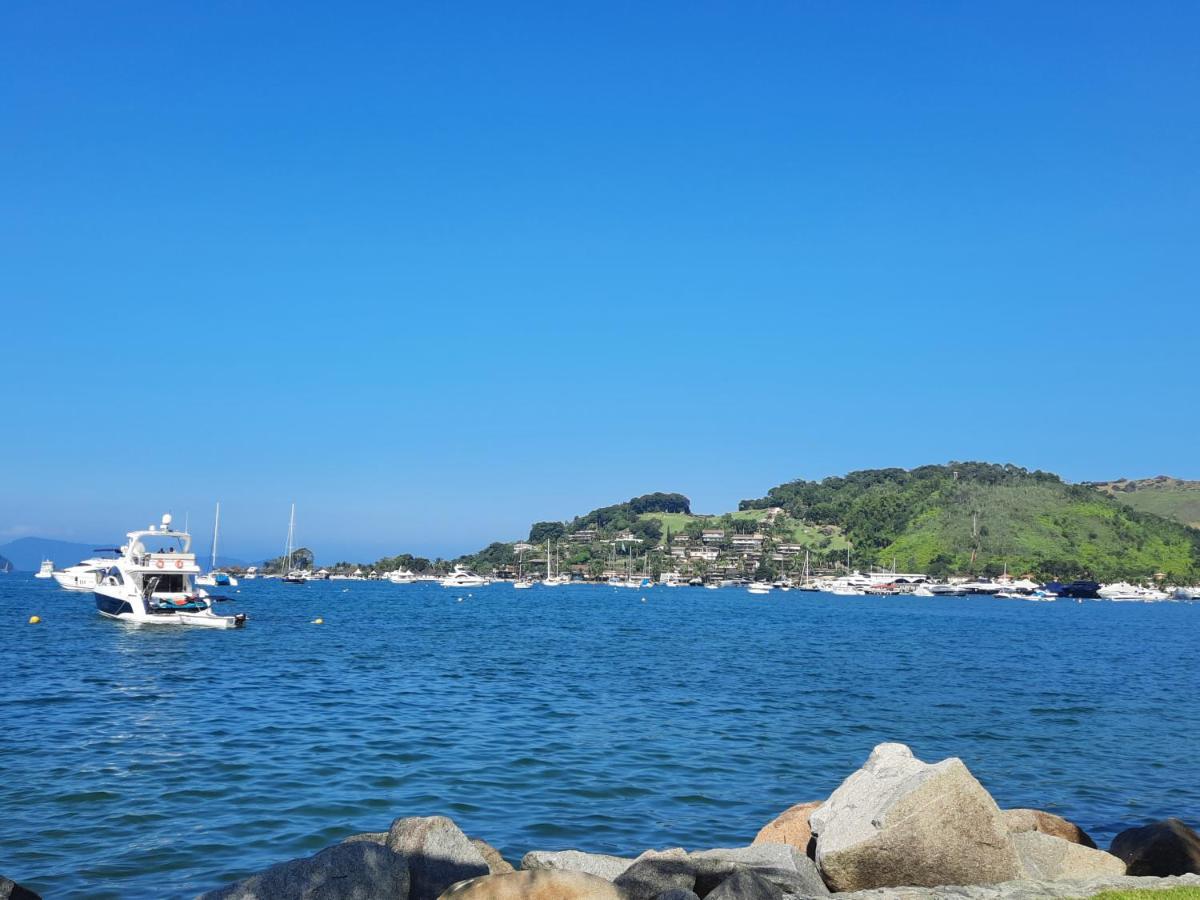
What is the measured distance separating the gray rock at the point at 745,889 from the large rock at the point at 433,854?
2808 millimetres

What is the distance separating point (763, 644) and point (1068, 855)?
50.2m

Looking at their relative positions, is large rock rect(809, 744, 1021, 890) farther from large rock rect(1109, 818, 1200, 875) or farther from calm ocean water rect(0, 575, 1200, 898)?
calm ocean water rect(0, 575, 1200, 898)

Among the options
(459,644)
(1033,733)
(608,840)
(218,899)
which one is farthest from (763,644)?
(218,899)

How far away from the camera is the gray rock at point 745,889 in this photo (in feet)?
33.0

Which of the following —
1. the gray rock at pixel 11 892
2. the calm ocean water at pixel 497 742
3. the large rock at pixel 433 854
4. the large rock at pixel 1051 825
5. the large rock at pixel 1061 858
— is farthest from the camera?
the calm ocean water at pixel 497 742

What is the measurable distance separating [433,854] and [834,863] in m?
5.09

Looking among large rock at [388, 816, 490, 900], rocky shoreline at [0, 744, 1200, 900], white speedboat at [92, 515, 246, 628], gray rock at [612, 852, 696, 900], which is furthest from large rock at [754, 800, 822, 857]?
white speedboat at [92, 515, 246, 628]

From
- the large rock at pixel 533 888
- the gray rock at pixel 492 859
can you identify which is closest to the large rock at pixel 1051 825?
the gray rock at pixel 492 859

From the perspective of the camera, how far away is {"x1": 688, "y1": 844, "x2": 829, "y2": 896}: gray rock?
11219 mm

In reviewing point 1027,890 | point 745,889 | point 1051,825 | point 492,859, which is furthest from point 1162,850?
point 492,859

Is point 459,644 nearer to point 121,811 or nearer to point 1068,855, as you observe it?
point 121,811

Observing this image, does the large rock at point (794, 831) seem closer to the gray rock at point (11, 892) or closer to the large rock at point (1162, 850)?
the large rock at point (1162, 850)

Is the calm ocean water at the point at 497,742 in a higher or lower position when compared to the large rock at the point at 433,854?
lower

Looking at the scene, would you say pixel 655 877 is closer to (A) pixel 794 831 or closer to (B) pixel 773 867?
(B) pixel 773 867
